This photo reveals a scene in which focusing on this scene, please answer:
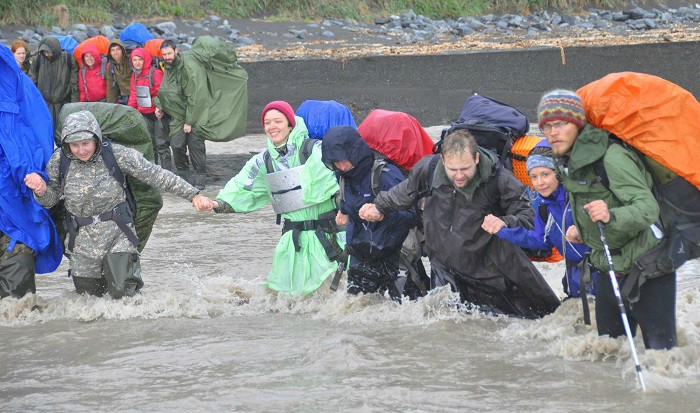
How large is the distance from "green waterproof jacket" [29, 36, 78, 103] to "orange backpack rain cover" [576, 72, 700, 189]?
33.5ft

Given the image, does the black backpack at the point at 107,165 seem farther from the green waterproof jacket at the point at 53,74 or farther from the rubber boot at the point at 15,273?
the green waterproof jacket at the point at 53,74

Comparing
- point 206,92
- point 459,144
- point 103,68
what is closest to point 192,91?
point 206,92

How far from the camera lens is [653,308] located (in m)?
5.10

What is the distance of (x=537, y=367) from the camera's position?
228 inches

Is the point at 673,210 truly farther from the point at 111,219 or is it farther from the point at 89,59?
the point at 89,59

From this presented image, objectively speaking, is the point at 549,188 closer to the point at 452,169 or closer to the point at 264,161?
the point at 452,169

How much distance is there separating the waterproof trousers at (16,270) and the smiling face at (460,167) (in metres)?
3.07

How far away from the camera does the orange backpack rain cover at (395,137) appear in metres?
6.76

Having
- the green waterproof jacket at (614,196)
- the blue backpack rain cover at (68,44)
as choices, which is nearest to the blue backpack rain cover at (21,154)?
the green waterproof jacket at (614,196)

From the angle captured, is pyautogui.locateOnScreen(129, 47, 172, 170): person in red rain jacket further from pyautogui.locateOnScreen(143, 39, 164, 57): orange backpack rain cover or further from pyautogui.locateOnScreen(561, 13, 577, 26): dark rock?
pyautogui.locateOnScreen(561, 13, 577, 26): dark rock

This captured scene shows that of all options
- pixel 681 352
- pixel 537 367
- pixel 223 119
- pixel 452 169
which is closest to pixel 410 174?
pixel 452 169

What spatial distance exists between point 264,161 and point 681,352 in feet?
10.4

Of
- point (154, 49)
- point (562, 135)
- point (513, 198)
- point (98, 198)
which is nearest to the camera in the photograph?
point (562, 135)

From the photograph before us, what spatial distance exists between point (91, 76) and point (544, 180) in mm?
9497
